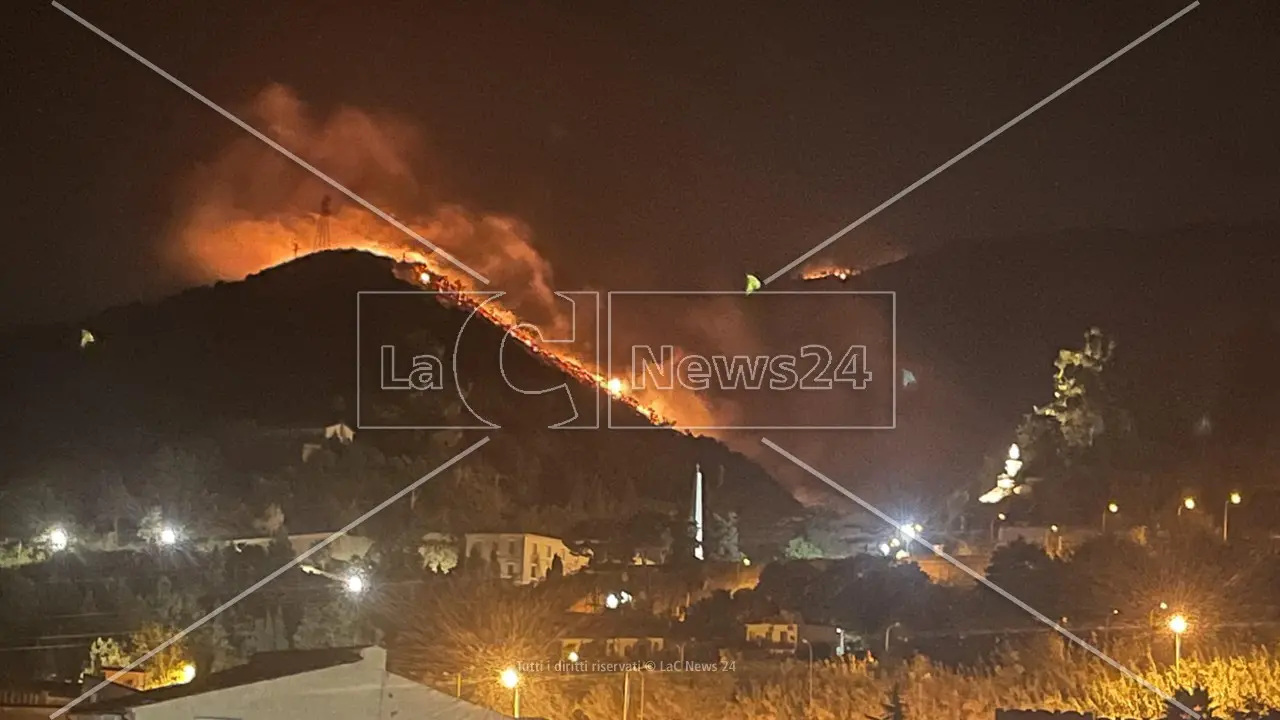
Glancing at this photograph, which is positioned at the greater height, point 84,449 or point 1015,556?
point 84,449

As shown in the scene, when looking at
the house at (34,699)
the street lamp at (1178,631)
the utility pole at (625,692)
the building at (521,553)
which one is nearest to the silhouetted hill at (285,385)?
the building at (521,553)

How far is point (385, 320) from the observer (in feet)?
30.7

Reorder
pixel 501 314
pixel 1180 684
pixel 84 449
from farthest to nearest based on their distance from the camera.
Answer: pixel 84 449 → pixel 501 314 → pixel 1180 684

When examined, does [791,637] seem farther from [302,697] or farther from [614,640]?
[302,697]

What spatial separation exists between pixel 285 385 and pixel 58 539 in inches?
98.4

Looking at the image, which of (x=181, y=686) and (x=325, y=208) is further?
(x=325, y=208)

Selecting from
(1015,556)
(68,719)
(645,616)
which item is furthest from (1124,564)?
(68,719)

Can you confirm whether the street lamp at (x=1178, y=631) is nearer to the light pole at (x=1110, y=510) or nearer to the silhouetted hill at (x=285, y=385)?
the light pole at (x=1110, y=510)

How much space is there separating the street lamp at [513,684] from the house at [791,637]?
3.80 feet

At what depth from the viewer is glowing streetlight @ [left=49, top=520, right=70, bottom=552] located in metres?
7.55

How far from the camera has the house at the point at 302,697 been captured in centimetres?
309

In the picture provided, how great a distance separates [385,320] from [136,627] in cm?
403

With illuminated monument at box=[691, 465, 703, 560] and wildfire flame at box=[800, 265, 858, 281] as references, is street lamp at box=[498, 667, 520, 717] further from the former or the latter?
illuminated monument at box=[691, 465, 703, 560]

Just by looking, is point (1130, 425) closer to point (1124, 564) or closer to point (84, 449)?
point (1124, 564)
